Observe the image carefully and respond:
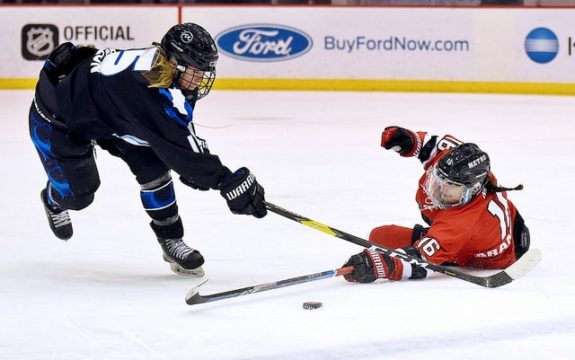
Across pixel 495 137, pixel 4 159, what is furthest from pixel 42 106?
pixel 495 137

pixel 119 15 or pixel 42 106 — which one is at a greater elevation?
pixel 42 106

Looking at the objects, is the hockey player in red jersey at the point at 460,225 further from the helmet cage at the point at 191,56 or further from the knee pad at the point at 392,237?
the helmet cage at the point at 191,56

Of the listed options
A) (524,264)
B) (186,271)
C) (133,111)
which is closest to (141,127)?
(133,111)

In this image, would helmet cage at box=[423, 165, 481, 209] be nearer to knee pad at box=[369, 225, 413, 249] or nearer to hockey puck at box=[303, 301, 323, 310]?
knee pad at box=[369, 225, 413, 249]

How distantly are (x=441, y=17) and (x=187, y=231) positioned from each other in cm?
573

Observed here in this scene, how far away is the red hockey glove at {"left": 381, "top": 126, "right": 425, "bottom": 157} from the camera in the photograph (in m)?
3.74

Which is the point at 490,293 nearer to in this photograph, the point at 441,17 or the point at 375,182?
the point at 375,182

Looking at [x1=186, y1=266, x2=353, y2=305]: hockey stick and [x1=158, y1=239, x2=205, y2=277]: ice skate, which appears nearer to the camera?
[x1=186, y1=266, x2=353, y2=305]: hockey stick

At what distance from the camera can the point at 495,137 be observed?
23.4ft

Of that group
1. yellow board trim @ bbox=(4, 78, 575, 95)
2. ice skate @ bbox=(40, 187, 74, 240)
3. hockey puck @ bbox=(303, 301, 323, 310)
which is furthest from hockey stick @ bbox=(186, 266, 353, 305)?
yellow board trim @ bbox=(4, 78, 575, 95)

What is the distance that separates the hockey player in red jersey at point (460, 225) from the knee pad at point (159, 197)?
66 centimetres

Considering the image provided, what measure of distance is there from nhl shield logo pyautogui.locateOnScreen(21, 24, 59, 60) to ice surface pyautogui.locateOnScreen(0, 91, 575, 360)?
2.69 m

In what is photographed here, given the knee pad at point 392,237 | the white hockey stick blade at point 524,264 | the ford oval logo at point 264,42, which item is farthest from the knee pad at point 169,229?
the ford oval logo at point 264,42

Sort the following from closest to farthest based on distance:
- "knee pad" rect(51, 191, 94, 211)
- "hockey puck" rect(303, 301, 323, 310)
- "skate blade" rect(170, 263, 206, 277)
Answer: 1. "hockey puck" rect(303, 301, 323, 310)
2. "skate blade" rect(170, 263, 206, 277)
3. "knee pad" rect(51, 191, 94, 211)
